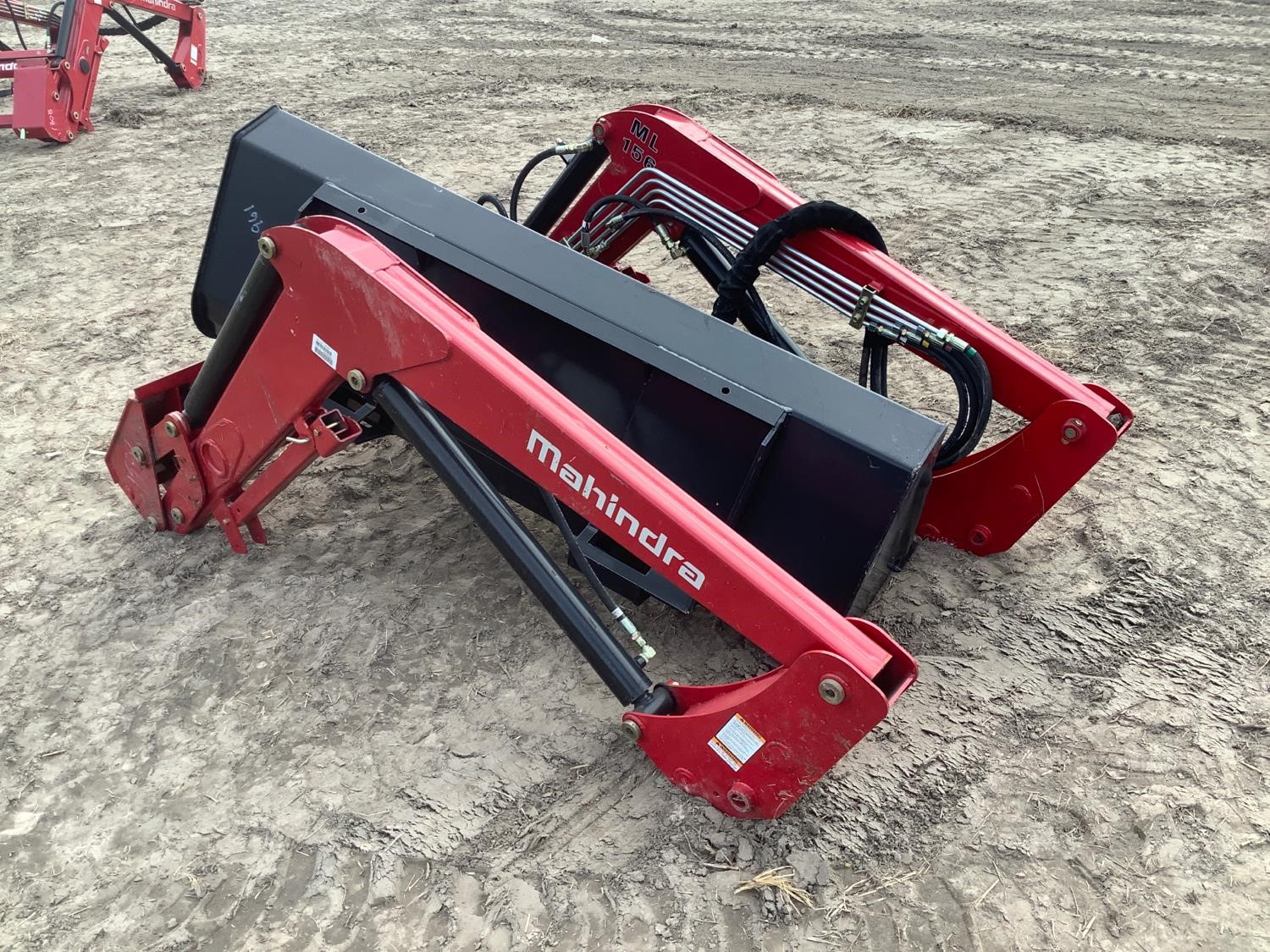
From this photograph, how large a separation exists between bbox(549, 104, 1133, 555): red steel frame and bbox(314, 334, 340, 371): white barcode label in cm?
162

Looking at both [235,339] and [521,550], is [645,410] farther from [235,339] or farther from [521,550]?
[235,339]

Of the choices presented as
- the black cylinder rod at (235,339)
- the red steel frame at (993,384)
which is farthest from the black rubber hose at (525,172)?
the black cylinder rod at (235,339)

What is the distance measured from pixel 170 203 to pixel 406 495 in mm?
4139

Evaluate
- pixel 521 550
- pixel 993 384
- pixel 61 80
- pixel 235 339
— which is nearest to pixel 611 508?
pixel 521 550

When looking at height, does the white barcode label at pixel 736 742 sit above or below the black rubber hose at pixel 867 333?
below

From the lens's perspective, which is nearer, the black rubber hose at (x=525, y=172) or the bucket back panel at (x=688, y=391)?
the bucket back panel at (x=688, y=391)

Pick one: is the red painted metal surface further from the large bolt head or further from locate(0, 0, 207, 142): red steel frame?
locate(0, 0, 207, 142): red steel frame

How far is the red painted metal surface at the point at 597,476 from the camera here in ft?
6.84

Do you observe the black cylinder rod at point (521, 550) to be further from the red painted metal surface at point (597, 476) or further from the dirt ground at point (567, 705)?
the dirt ground at point (567, 705)

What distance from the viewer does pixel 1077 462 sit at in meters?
3.10

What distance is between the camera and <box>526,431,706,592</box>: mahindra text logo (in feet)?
→ 7.13

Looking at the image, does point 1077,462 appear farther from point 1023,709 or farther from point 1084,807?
point 1084,807

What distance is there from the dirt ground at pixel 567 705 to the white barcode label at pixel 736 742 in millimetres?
310

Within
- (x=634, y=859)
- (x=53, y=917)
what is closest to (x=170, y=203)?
(x=53, y=917)
